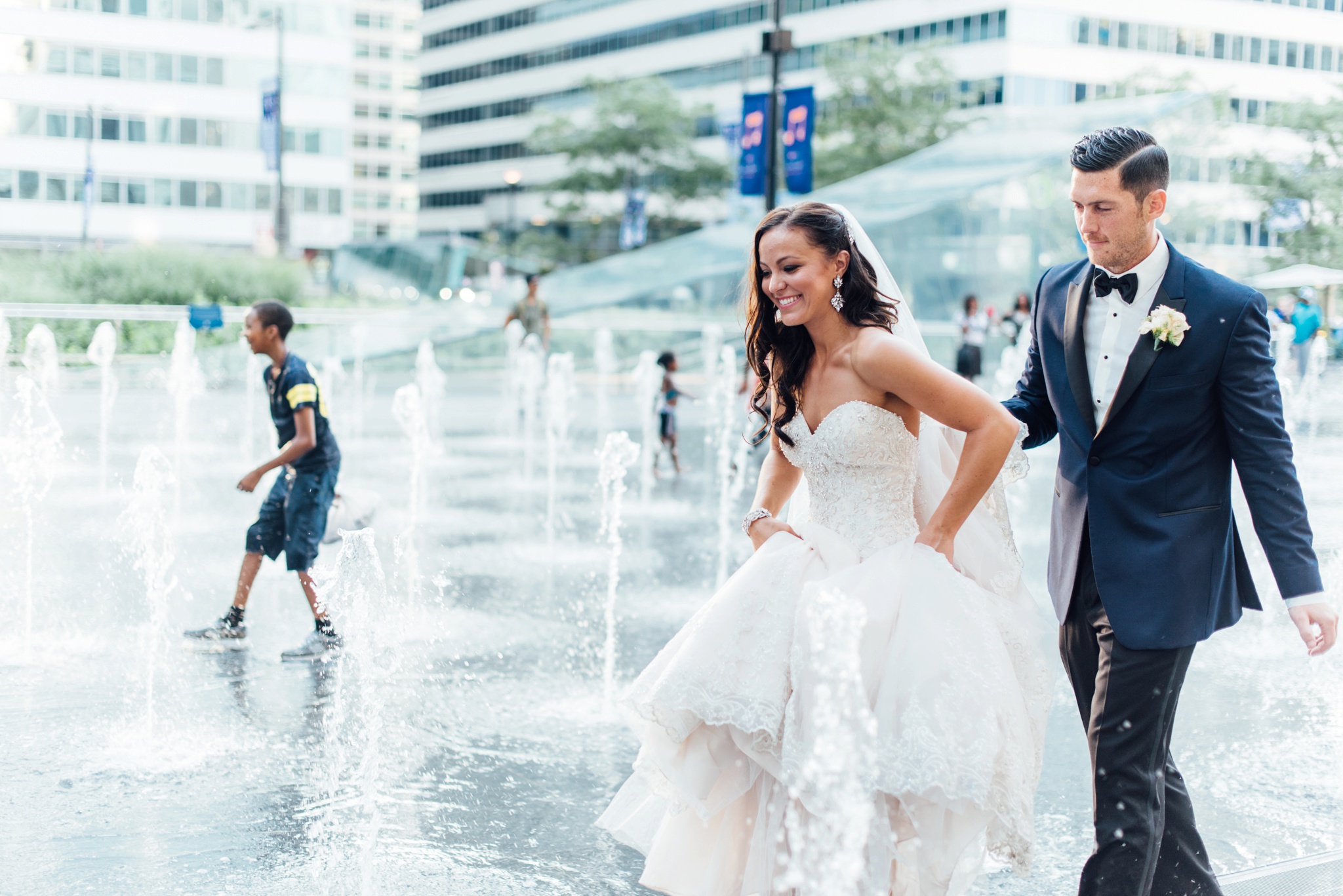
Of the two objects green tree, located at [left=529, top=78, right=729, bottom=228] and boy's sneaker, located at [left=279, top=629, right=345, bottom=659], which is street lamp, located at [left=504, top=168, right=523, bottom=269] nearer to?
green tree, located at [left=529, top=78, right=729, bottom=228]

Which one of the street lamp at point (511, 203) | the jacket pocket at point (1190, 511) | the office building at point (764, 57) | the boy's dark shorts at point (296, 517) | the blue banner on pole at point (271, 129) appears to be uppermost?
the office building at point (764, 57)

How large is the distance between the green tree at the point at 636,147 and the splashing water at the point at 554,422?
34.2 m

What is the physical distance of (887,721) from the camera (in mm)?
2811

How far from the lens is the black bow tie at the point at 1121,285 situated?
119 inches

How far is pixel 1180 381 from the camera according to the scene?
295cm

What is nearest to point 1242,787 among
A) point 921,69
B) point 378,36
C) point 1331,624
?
point 1331,624

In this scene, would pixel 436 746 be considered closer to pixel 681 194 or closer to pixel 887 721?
pixel 887 721

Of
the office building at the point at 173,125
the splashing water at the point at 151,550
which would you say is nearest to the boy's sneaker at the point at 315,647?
the splashing water at the point at 151,550

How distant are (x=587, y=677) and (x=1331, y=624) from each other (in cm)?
358

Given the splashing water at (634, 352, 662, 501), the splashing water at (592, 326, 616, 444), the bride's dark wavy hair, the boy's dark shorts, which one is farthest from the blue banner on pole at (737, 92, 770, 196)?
the bride's dark wavy hair

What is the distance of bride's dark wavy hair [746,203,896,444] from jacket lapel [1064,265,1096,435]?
1.38 feet

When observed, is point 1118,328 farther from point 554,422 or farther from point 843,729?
point 554,422

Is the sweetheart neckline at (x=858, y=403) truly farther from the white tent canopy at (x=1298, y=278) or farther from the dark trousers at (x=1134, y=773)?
the white tent canopy at (x=1298, y=278)

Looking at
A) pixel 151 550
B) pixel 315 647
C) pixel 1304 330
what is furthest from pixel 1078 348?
pixel 1304 330
